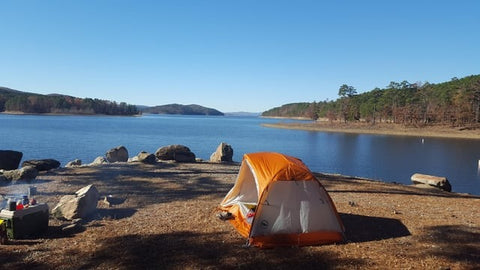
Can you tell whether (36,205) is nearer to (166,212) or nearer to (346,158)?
(166,212)

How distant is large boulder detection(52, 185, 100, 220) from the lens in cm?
937

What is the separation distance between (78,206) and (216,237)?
397 cm

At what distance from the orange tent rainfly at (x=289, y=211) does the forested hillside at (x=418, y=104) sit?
8459 centimetres

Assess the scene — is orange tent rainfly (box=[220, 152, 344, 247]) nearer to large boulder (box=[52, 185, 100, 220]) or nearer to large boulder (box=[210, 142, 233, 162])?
large boulder (box=[52, 185, 100, 220])

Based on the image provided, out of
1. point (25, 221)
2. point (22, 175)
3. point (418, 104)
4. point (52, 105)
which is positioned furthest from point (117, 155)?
point (52, 105)

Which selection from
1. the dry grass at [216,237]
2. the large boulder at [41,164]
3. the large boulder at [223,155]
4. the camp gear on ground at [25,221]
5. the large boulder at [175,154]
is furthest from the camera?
the large boulder at [223,155]

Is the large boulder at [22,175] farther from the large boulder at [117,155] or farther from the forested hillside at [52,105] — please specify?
the forested hillside at [52,105]

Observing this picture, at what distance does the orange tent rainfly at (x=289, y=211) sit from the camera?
7574 mm

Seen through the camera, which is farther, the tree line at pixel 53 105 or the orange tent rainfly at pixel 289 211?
the tree line at pixel 53 105

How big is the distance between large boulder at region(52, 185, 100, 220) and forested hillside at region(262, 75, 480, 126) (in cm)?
8632

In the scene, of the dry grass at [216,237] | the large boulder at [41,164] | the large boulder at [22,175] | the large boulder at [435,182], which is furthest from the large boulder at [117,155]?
the large boulder at [435,182]

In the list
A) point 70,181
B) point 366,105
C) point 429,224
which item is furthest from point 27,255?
point 366,105

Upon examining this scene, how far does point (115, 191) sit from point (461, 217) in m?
10.6

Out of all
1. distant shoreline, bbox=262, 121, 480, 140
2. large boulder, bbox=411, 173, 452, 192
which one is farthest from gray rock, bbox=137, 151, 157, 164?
distant shoreline, bbox=262, 121, 480, 140
